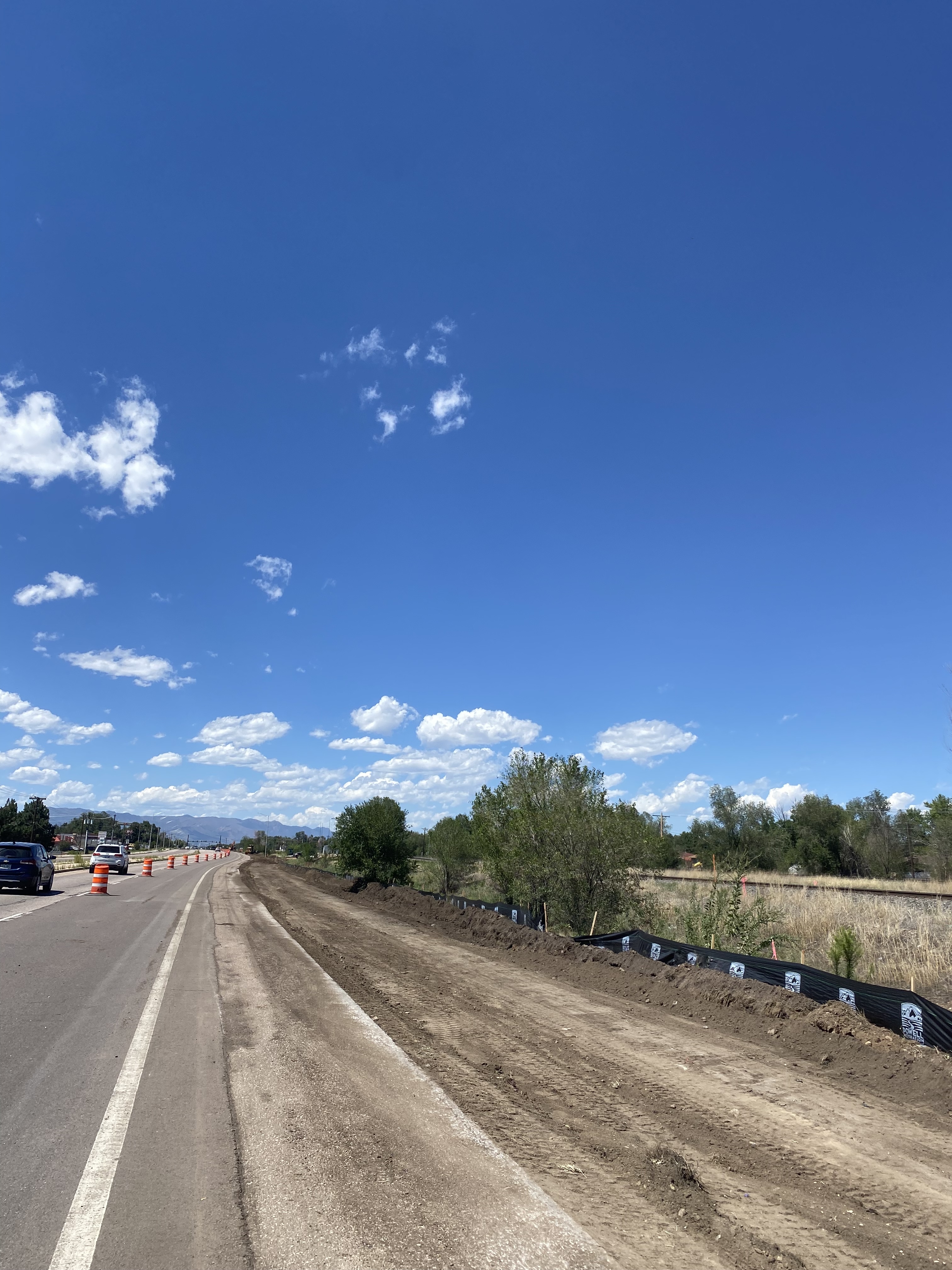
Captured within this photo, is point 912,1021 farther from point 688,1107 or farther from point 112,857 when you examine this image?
point 112,857

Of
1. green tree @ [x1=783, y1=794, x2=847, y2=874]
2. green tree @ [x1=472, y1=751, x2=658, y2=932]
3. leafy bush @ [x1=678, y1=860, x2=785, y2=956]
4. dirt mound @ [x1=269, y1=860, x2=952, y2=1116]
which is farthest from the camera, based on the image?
A: green tree @ [x1=783, y1=794, x2=847, y2=874]

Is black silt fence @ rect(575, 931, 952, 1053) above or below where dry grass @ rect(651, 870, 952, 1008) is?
above

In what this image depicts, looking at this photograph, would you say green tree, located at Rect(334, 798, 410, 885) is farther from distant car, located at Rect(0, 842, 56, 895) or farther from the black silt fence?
the black silt fence

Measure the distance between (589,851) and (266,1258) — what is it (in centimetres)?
1529

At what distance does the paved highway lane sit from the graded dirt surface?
0.61m

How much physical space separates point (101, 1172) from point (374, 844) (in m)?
35.5

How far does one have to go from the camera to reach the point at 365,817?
39.6 meters

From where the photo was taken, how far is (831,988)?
8664mm

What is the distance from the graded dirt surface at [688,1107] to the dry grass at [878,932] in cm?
426

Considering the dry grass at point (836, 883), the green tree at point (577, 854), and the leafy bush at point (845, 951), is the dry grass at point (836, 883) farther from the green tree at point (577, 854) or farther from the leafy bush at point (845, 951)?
the leafy bush at point (845, 951)

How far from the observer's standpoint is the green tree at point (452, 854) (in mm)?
40500

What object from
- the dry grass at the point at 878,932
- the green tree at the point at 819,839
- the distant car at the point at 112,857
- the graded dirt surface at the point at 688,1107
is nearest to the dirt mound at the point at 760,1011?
the graded dirt surface at the point at 688,1107

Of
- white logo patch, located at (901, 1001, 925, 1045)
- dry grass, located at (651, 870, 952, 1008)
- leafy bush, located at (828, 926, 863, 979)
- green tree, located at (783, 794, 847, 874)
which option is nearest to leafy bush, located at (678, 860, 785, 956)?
dry grass, located at (651, 870, 952, 1008)

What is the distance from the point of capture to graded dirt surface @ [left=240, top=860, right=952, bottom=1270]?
3.86 m
